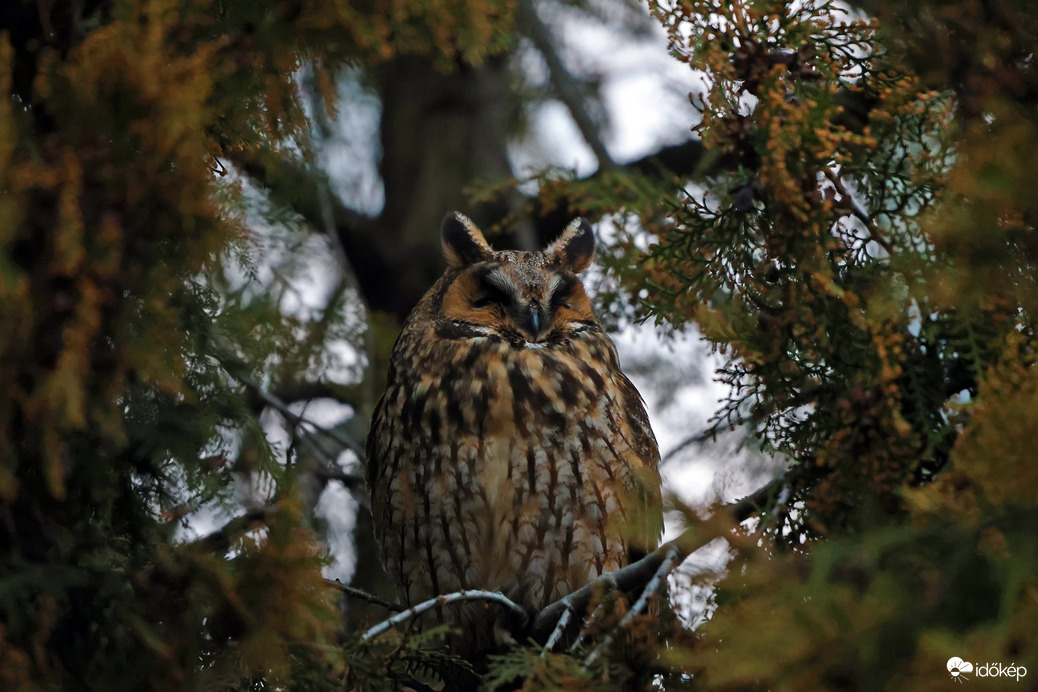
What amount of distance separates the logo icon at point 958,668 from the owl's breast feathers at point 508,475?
1301mm

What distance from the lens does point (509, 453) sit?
2.37 m

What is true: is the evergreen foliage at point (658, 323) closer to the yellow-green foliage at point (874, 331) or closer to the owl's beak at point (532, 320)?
the yellow-green foliage at point (874, 331)

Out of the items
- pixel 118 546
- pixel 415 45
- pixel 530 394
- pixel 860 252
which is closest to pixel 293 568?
pixel 118 546

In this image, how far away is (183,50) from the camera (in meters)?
1.58

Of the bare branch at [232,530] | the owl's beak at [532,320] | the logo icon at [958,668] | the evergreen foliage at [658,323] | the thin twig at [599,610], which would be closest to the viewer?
the logo icon at [958,668]

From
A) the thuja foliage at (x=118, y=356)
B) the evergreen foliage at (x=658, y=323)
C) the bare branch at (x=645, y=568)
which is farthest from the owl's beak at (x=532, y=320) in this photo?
the thuja foliage at (x=118, y=356)

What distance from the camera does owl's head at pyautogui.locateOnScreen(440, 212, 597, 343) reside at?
8.73ft

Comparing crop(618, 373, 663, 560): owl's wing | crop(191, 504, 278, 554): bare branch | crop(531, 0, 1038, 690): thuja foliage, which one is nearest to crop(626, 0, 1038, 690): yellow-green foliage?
crop(531, 0, 1038, 690): thuja foliage

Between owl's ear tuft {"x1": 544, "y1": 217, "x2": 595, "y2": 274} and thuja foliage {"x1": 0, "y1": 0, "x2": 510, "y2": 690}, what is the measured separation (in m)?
1.29

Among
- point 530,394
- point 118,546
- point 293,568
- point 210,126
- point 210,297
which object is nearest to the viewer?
point 293,568

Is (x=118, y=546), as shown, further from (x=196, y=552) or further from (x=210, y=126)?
(x=210, y=126)

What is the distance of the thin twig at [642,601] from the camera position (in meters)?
1.49

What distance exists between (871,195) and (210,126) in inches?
53.1

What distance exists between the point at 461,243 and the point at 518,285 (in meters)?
0.32
